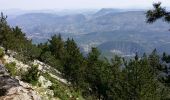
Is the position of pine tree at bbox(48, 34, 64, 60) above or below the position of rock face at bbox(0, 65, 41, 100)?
below

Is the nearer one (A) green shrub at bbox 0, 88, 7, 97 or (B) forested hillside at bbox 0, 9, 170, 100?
(A) green shrub at bbox 0, 88, 7, 97

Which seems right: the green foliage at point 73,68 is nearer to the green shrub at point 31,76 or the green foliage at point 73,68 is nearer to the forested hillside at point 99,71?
the forested hillside at point 99,71

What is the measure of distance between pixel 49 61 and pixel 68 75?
1040 centimetres

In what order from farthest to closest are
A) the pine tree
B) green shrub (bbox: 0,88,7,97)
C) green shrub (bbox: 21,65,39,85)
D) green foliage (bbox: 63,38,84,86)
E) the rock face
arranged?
1. the pine tree
2. green foliage (bbox: 63,38,84,86)
3. green shrub (bbox: 21,65,39,85)
4. green shrub (bbox: 0,88,7,97)
5. the rock face

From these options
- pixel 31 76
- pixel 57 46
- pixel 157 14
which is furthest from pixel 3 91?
pixel 57 46

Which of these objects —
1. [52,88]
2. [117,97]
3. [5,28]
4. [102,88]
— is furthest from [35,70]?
[102,88]

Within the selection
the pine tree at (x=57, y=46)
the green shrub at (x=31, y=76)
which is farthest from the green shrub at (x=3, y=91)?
the pine tree at (x=57, y=46)

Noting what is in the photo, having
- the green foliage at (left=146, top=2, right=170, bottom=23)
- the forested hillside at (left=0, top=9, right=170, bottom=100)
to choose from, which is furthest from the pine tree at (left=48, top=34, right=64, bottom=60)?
Result: the green foliage at (left=146, top=2, right=170, bottom=23)

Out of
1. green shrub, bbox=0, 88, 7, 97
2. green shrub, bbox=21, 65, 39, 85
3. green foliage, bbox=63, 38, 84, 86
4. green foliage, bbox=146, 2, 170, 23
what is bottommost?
green foliage, bbox=63, 38, 84, 86

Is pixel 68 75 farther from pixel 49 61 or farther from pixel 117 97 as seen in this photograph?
pixel 117 97

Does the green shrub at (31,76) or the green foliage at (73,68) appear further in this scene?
Result: the green foliage at (73,68)

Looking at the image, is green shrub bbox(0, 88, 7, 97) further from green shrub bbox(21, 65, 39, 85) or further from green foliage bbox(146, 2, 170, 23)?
green shrub bbox(21, 65, 39, 85)

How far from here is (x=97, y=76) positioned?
80.5 metres

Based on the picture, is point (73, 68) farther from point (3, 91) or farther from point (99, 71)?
point (3, 91)
